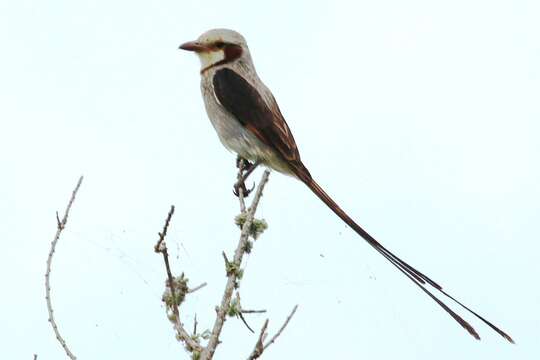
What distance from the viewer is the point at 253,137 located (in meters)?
5.91

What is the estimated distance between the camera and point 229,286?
3568 mm

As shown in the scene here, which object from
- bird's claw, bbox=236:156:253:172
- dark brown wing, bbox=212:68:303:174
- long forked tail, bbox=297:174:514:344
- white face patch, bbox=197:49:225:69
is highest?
white face patch, bbox=197:49:225:69

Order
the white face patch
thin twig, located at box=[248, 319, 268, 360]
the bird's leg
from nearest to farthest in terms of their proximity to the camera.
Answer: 1. thin twig, located at box=[248, 319, 268, 360]
2. the bird's leg
3. the white face patch

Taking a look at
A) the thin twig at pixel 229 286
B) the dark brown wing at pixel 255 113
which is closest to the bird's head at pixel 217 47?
the dark brown wing at pixel 255 113

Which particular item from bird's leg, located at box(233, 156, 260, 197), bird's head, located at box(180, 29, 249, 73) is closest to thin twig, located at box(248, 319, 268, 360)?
bird's leg, located at box(233, 156, 260, 197)

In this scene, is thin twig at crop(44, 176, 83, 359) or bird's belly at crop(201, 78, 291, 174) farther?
bird's belly at crop(201, 78, 291, 174)

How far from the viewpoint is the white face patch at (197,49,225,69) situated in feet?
21.1

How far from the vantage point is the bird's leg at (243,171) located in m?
5.31

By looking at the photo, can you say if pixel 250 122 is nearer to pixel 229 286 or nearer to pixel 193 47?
pixel 193 47

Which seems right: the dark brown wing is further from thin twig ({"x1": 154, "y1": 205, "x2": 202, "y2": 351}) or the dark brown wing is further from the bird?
thin twig ({"x1": 154, "y1": 205, "x2": 202, "y2": 351})

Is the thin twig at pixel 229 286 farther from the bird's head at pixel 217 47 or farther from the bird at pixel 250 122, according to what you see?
the bird's head at pixel 217 47

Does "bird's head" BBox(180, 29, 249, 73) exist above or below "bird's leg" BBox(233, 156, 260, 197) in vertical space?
above

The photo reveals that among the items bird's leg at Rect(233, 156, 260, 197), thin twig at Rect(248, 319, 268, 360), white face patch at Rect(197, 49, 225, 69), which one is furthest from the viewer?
white face patch at Rect(197, 49, 225, 69)

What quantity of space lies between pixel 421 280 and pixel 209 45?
8.51 feet
